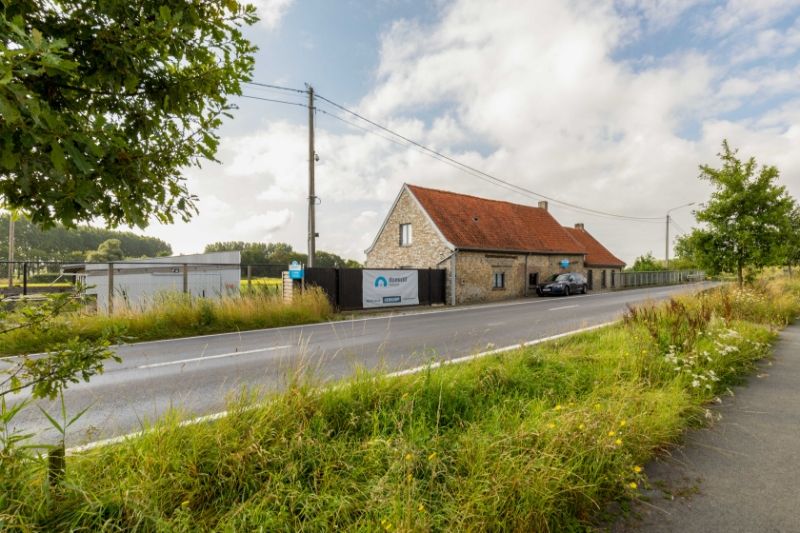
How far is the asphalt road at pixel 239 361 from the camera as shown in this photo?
4.16m

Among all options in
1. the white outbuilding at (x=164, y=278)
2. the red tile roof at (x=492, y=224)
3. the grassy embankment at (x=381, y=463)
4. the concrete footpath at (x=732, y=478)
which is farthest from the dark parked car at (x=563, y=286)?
the grassy embankment at (x=381, y=463)

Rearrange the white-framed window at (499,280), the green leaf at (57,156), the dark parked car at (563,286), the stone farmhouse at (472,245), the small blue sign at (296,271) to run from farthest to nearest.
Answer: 1. the dark parked car at (563,286)
2. the white-framed window at (499,280)
3. the stone farmhouse at (472,245)
4. the small blue sign at (296,271)
5. the green leaf at (57,156)

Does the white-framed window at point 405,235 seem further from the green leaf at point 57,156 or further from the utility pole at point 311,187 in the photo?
the green leaf at point 57,156

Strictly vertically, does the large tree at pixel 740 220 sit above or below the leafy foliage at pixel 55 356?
above

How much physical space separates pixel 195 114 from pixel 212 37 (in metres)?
0.45

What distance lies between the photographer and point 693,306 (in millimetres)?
9750

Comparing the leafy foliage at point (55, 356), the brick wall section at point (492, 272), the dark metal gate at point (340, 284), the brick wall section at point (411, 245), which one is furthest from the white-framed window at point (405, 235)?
the leafy foliage at point (55, 356)

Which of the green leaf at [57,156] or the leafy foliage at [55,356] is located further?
the leafy foliage at [55,356]

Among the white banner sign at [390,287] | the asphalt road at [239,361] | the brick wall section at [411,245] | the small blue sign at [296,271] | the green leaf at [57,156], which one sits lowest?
the asphalt road at [239,361]

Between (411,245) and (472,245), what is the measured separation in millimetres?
3963

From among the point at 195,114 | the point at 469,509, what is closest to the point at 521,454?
the point at 469,509

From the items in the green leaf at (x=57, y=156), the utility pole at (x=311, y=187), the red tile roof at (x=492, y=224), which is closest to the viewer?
the green leaf at (x=57, y=156)

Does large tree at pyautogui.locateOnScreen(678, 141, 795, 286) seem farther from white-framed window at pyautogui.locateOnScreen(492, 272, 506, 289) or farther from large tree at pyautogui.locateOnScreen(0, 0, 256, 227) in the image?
large tree at pyautogui.locateOnScreen(0, 0, 256, 227)

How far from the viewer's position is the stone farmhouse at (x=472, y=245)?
2175 centimetres
